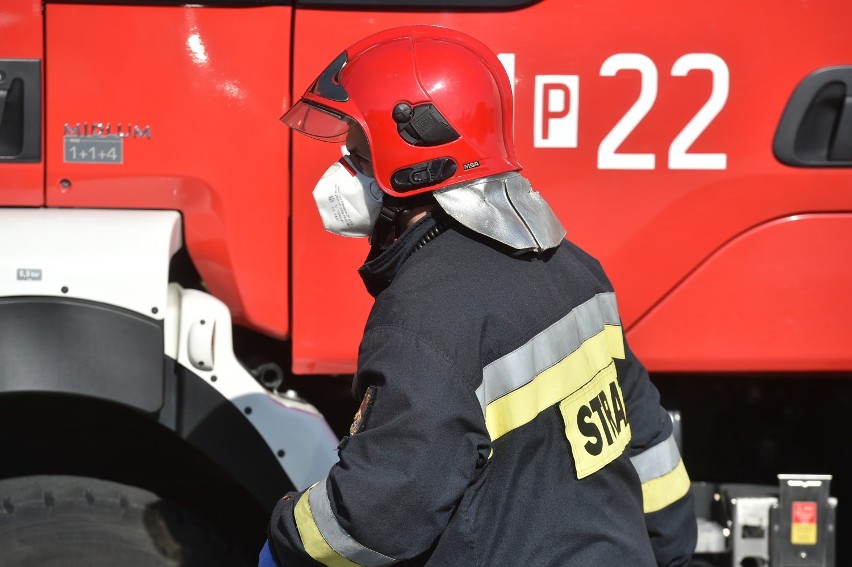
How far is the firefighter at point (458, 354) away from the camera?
1677 mm

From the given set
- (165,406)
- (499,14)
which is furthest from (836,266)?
(165,406)

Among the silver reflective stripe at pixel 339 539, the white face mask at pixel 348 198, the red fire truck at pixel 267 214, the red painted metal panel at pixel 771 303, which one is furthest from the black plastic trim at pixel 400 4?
the silver reflective stripe at pixel 339 539

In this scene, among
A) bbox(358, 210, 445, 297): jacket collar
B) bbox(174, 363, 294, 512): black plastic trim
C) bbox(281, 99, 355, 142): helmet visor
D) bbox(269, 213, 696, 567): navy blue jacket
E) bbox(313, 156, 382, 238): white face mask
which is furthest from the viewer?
bbox(174, 363, 294, 512): black plastic trim

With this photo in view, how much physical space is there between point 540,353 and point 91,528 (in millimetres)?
1224

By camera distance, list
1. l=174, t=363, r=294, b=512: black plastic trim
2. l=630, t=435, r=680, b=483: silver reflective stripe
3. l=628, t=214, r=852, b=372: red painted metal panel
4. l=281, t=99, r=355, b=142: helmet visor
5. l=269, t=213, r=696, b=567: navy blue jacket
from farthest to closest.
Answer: l=628, t=214, r=852, b=372: red painted metal panel
l=174, t=363, r=294, b=512: black plastic trim
l=630, t=435, r=680, b=483: silver reflective stripe
l=281, t=99, r=355, b=142: helmet visor
l=269, t=213, r=696, b=567: navy blue jacket

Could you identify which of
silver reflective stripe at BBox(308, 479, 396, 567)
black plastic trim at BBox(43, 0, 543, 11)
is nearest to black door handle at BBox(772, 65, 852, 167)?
black plastic trim at BBox(43, 0, 543, 11)

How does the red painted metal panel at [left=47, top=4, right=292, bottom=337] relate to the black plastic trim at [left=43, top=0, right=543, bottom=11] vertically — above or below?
below

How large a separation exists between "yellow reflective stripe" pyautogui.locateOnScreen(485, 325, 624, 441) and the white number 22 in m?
0.59

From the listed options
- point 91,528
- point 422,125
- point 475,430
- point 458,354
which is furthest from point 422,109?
point 91,528

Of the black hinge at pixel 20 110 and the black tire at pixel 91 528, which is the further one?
the black tire at pixel 91 528

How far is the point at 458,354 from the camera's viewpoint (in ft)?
5.55

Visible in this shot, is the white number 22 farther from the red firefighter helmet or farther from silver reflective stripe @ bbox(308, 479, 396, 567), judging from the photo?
silver reflective stripe @ bbox(308, 479, 396, 567)

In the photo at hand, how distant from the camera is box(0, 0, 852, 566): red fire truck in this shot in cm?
227

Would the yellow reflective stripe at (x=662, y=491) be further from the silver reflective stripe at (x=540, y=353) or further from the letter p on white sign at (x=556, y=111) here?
the letter p on white sign at (x=556, y=111)
